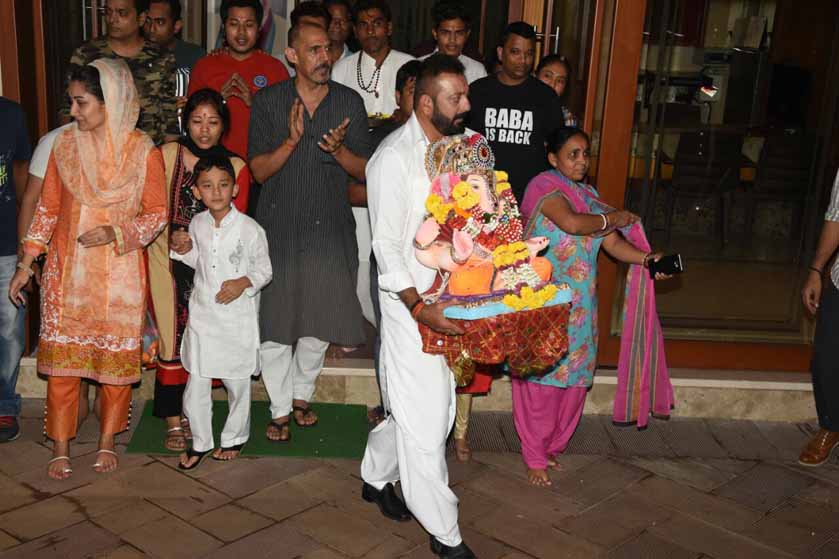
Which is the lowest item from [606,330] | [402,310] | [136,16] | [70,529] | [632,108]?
[70,529]

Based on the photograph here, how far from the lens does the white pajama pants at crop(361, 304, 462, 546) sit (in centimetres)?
411

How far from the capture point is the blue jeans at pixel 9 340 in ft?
17.3

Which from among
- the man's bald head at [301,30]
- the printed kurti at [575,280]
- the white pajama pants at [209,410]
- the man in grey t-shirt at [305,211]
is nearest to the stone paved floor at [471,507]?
the white pajama pants at [209,410]

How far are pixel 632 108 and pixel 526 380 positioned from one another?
6.05 feet

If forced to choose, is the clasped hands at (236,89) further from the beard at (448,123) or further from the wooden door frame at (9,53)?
the beard at (448,123)

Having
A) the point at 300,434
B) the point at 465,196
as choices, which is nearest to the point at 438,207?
the point at 465,196

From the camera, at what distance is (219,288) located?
4914 mm

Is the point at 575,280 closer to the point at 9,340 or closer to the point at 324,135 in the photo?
the point at 324,135

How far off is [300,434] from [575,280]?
176cm

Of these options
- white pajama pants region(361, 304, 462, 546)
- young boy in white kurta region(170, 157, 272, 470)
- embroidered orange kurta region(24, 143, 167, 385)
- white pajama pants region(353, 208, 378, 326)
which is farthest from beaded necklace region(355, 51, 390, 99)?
white pajama pants region(361, 304, 462, 546)

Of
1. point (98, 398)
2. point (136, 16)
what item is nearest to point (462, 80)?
point (136, 16)

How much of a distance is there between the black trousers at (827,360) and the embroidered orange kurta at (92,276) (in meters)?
3.61

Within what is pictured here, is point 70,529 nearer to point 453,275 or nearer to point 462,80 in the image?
point 453,275

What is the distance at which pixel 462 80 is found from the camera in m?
4.01
